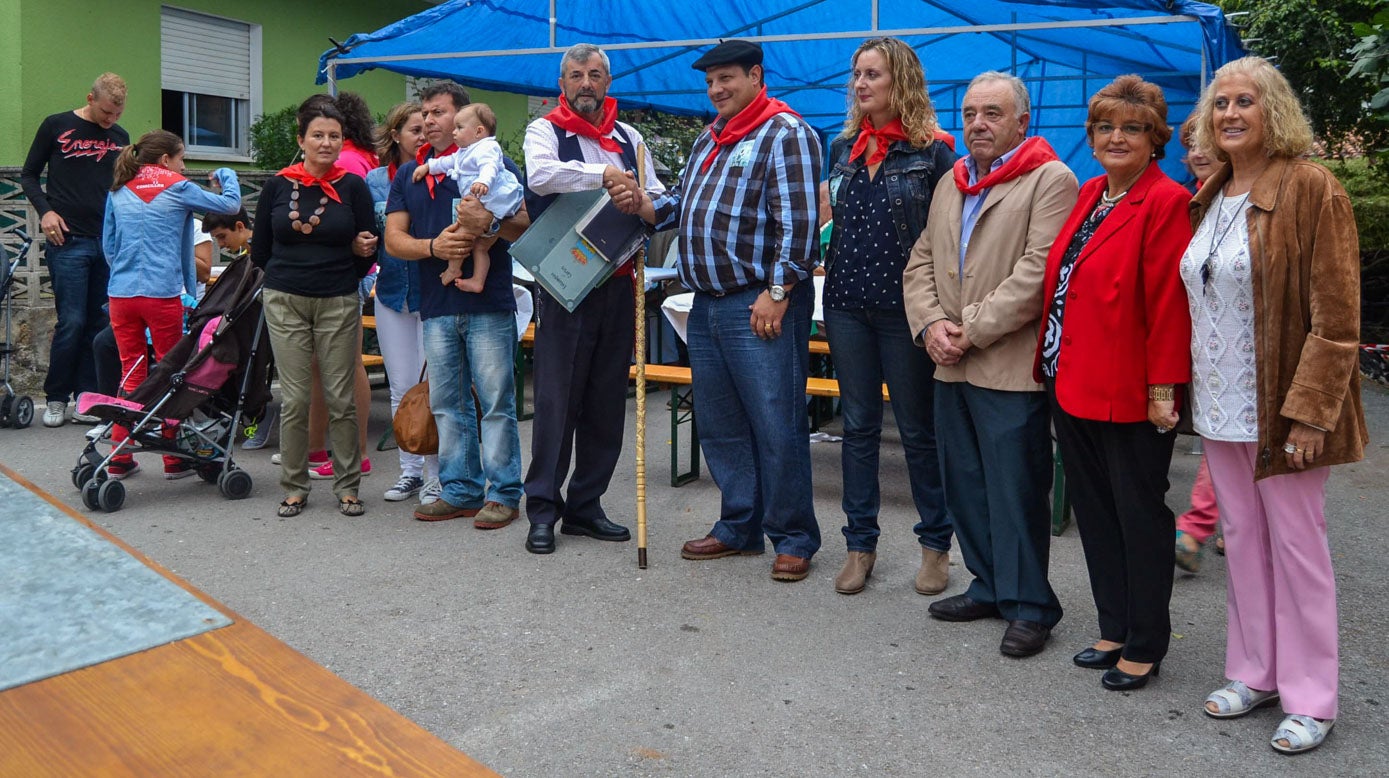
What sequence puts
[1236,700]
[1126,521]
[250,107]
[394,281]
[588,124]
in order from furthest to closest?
[250,107]
[394,281]
[588,124]
[1126,521]
[1236,700]

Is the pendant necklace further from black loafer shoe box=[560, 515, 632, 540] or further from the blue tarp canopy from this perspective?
the blue tarp canopy

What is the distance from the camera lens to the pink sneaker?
21.8 feet

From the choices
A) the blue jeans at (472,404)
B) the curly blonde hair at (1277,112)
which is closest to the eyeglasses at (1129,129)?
the curly blonde hair at (1277,112)

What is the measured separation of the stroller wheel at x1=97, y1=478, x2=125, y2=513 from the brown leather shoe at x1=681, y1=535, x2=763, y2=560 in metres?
2.91

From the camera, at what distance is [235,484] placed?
242 inches

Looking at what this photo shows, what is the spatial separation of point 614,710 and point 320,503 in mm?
3091

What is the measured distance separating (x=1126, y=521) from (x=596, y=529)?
253 cm

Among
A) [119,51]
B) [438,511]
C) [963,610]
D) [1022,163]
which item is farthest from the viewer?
[119,51]

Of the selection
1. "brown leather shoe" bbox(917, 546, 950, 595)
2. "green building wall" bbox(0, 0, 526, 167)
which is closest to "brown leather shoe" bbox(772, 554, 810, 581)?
"brown leather shoe" bbox(917, 546, 950, 595)

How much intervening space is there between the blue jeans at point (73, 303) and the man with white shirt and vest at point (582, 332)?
4281 millimetres

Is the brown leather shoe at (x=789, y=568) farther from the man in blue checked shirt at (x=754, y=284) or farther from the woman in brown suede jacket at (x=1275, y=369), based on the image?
the woman in brown suede jacket at (x=1275, y=369)

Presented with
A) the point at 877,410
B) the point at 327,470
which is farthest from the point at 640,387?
the point at 327,470

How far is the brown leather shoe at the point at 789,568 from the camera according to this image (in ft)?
15.8

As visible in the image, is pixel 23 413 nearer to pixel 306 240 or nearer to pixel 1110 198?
pixel 306 240
